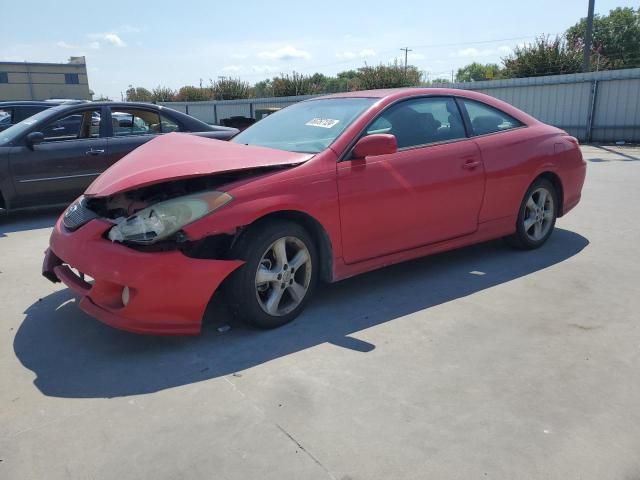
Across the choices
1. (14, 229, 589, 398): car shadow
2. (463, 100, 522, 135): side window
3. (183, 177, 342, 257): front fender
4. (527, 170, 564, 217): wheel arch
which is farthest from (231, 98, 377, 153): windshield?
(527, 170, 564, 217): wheel arch

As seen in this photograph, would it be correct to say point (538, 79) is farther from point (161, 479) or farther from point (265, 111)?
point (161, 479)

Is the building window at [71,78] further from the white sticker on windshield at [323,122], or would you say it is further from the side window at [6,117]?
the white sticker on windshield at [323,122]

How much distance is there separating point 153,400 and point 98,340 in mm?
913

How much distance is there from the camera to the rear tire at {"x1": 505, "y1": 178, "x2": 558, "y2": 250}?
5.07 meters

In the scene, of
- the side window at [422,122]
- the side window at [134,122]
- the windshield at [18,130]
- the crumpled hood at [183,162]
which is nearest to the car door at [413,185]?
the side window at [422,122]

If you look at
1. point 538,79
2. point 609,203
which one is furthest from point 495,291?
point 538,79

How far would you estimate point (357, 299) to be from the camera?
163 inches

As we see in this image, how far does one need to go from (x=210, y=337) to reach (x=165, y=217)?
828 mm

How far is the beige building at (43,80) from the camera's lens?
6762cm

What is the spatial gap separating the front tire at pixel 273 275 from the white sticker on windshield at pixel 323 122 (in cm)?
95

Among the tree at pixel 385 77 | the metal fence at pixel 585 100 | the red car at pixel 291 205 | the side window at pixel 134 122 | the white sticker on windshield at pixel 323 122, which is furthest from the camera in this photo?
the tree at pixel 385 77

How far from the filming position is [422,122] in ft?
14.5

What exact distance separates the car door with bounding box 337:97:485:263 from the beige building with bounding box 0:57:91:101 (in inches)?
2833

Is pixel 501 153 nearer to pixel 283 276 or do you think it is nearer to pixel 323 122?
pixel 323 122
